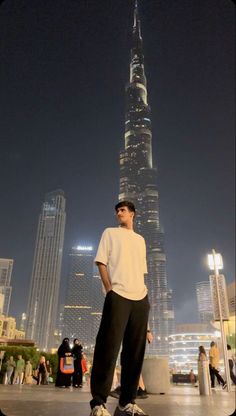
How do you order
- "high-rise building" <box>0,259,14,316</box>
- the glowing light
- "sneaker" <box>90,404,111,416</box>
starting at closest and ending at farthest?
"sneaker" <box>90,404,111,416</box>
the glowing light
"high-rise building" <box>0,259,14,316</box>

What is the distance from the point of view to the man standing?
104 inches

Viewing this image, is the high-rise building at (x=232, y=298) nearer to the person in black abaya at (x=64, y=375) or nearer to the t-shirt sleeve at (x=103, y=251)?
the person in black abaya at (x=64, y=375)

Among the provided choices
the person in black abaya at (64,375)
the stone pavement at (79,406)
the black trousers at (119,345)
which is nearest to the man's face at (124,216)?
the black trousers at (119,345)

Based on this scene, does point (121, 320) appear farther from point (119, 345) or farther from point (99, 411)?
point (99, 411)

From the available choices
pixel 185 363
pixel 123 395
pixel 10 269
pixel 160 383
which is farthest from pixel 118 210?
pixel 10 269

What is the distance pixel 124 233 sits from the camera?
3.17 m

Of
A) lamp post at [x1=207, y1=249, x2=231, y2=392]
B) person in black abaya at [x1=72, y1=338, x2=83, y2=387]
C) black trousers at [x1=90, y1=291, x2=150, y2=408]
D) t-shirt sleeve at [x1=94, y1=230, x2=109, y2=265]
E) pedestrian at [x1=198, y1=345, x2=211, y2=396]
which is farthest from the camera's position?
lamp post at [x1=207, y1=249, x2=231, y2=392]

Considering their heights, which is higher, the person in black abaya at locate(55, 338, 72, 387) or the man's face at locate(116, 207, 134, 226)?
the man's face at locate(116, 207, 134, 226)

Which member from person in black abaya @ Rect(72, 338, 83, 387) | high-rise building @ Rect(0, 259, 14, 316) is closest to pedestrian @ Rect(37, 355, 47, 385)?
person in black abaya @ Rect(72, 338, 83, 387)

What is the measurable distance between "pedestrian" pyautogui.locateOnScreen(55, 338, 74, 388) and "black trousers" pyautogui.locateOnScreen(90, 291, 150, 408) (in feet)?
28.1

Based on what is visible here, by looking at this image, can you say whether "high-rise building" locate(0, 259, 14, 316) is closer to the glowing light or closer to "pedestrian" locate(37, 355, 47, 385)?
"pedestrian" locate(37, 355, 47, 385)

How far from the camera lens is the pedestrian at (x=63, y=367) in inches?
408

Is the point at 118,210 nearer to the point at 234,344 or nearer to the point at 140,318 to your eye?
the point at 140,318

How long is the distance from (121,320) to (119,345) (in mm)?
204
